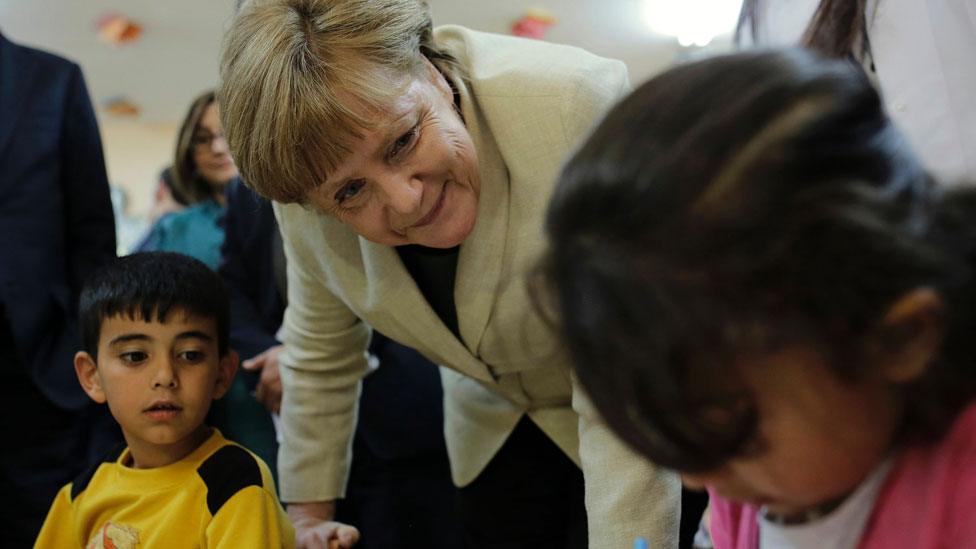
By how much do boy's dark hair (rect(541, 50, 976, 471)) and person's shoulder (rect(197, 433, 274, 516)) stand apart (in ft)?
2.38

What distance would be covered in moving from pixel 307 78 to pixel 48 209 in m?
0.80

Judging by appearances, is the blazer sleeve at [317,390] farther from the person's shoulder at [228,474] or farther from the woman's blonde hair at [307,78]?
the woman's blonde hair at [307,78]

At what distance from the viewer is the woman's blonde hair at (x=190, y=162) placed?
2.28 meters

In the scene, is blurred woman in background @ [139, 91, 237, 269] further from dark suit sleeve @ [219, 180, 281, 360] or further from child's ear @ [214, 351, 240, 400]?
child's ear @ [214, 351, 240, 400]

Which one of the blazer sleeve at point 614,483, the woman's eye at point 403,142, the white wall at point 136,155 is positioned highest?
the woman's eye at point 403,142

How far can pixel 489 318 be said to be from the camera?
114 cm

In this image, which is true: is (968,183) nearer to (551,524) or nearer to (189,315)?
(551,524)

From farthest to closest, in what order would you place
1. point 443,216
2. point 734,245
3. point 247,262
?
point 247,262 → point 443,216 → point 734,245

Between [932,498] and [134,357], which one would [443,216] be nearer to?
[134,357]

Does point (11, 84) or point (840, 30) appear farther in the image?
point (11, 84)

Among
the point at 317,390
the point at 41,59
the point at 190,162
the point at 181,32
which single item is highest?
the point at 41,59

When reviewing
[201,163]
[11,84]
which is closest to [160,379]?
[11,84]

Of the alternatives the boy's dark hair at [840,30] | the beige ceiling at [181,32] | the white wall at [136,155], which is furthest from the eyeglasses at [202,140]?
the white wall at [136,155]

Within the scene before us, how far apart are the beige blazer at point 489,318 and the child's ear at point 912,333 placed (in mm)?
376
